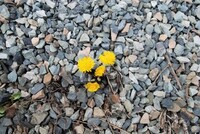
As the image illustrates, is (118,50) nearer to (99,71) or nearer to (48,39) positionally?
(99,71)

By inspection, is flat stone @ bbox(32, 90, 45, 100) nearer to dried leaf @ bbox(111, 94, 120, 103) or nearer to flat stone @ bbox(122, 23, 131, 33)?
dried leaf @ bbox(111, 94, 120, 103)

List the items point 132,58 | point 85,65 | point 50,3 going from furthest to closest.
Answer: point 50,3, point 132,58, point 85,65

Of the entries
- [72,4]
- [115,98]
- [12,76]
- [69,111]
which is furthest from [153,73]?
[12,76]

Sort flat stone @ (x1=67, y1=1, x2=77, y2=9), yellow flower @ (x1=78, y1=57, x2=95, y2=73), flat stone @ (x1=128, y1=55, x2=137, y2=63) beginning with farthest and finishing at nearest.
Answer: flat stone @ (x1=67, y1=1, x2=77, y2=9) → flat stone @ (x1=128, y1=55, x2=137, y2=63) → yellow flower @ (x1=78, y1=57, x2=95, y2=73)

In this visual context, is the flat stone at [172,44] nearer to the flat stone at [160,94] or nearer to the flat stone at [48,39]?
the flat stone at [160,94]

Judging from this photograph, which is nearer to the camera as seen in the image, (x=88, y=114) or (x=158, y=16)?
(x=88, y=114)

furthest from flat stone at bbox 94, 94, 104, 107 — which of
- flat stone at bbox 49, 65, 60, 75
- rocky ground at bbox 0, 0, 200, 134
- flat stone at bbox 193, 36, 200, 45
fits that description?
flat stone at bbox 193, 36, 200, 45

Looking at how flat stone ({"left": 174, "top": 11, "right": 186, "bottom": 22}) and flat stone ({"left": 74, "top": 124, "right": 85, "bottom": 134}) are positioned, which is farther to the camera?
flat stone ({"left": 174, "top": 11, "right": 186, "bottom": 22})
